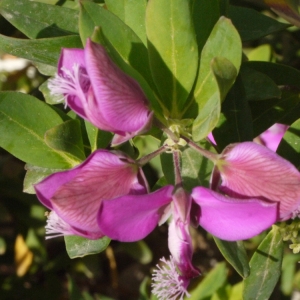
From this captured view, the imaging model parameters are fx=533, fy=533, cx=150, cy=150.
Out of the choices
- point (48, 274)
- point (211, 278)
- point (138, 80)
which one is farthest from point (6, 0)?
point (48, 274)

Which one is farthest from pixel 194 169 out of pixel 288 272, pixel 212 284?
pixel 288 272

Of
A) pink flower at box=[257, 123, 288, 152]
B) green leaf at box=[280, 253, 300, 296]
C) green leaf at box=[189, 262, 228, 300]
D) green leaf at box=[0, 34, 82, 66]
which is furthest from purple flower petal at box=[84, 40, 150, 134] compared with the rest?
green leaf at box=[280, 253, 300, 296]

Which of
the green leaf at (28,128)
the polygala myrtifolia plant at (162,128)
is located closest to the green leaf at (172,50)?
the polygala myrtifolia plant at (162,128)

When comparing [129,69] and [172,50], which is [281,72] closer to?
[172,50]

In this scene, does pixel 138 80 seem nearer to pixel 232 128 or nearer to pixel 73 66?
pixel 73 66

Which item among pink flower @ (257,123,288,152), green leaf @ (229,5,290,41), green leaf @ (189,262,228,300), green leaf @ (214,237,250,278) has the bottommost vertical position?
green leaf @ (189,262,228,300)

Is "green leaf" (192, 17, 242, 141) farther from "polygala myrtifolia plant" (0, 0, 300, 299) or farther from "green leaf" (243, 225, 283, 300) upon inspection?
"green leaf" (243, 225, 283, 300)

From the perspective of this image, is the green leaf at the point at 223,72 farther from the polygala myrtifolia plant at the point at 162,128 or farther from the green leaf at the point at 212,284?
the green leaf at the point at 212,284
